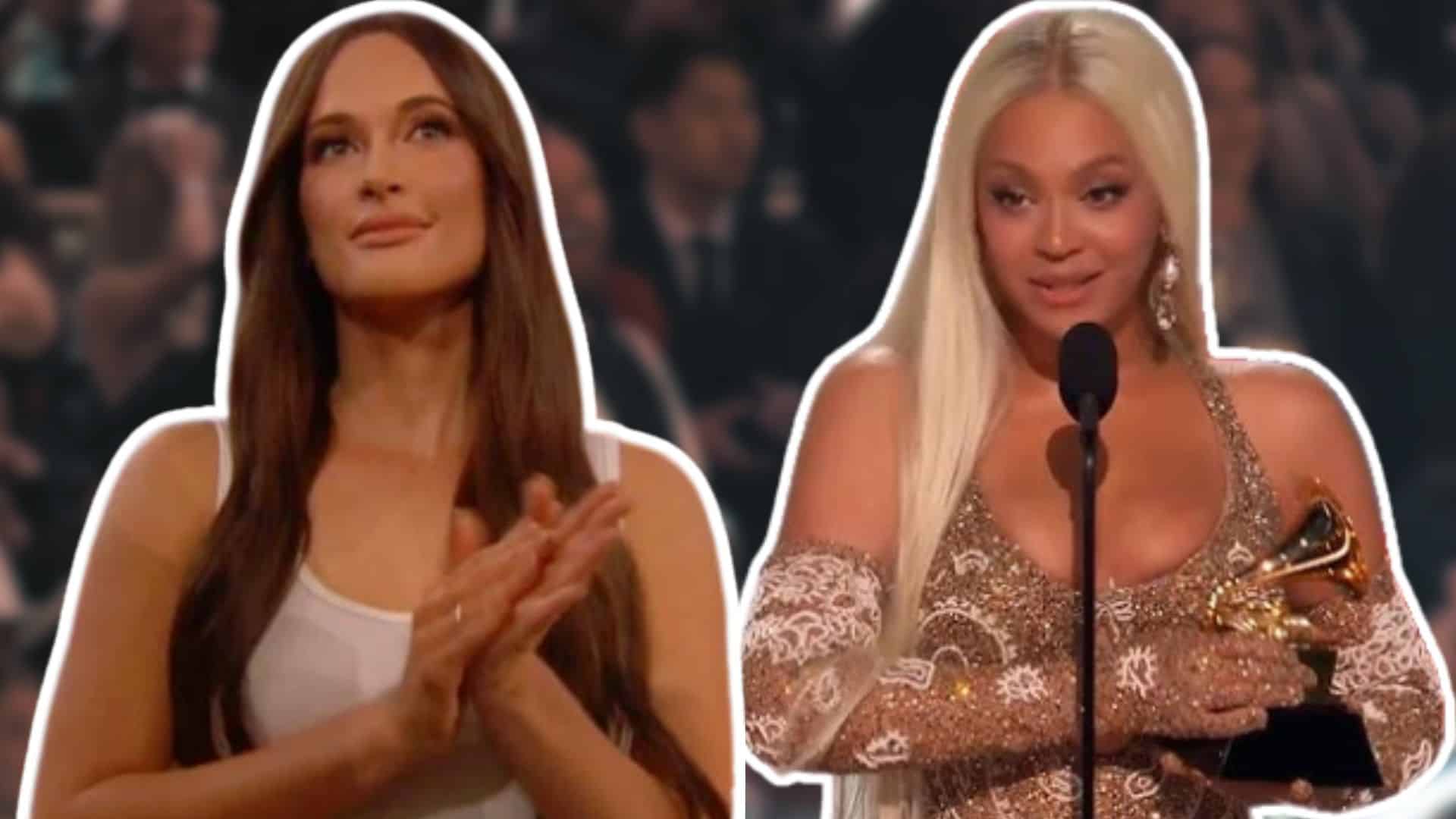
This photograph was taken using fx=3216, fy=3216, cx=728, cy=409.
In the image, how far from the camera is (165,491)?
3.38 meters

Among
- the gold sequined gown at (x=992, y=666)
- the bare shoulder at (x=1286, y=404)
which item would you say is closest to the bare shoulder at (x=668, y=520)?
the gold sequined gown at (x=992, y=666)

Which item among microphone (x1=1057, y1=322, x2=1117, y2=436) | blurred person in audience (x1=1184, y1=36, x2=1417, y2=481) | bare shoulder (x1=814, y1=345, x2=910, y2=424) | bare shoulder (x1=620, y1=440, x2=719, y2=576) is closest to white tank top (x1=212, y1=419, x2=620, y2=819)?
bare shoulder (x1=620, y1=440, x2=719, y2=576)

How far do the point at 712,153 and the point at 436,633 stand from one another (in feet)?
3.40

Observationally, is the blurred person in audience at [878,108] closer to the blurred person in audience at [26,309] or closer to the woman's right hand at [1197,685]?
the woman's right hand at [1197,685]

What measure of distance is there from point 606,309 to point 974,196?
70cm

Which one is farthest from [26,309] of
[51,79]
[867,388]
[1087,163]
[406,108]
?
[1087,163]

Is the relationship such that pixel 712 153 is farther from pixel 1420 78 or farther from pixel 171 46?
pixel 1420 78

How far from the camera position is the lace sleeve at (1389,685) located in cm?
328

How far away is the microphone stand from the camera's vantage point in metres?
3.04

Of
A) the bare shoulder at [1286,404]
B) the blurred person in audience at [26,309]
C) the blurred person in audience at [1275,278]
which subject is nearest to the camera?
the bare shoulder at [1286,404]

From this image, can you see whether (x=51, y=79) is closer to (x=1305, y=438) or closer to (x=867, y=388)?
(x=867, y=388)

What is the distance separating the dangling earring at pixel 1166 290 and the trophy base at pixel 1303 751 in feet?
1.50

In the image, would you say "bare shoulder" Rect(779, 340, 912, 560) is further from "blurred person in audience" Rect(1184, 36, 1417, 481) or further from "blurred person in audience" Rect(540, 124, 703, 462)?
"blurred person in audience" Rect(1184, 36, 1417, 481)

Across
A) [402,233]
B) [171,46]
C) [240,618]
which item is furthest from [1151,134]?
[171,46]
